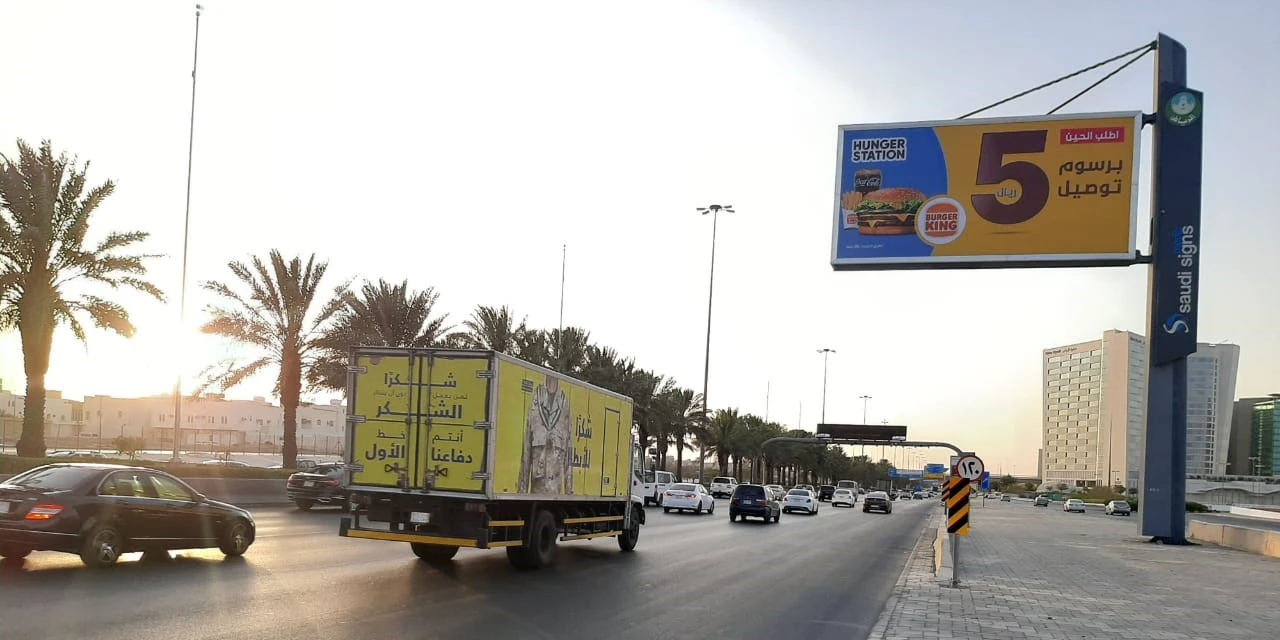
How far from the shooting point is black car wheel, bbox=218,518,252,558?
14391 mm

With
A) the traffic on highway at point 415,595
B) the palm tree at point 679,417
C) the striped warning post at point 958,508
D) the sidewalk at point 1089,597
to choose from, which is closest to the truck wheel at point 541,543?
the traffic on highway at point 415,595

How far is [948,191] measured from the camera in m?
25.7

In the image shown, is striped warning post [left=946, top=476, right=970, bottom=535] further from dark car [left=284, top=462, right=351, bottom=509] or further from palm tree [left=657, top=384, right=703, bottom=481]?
palm tree [left=657, top=384, right=703, bottom=481]

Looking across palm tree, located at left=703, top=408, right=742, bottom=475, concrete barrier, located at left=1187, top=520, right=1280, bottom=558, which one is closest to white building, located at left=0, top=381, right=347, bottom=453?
palm tree, located at left=703, top=408, right=742, bottom=475

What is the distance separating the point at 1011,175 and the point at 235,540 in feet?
66.0

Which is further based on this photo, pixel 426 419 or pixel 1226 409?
pixel 1226 409

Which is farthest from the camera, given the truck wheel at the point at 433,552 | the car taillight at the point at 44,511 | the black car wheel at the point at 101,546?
the truck wheel at the point at 433,552

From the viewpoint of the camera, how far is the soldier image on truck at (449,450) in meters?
13.6

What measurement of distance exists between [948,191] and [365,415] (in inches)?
680

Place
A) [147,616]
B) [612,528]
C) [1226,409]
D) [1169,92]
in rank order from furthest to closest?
[1226,409] < [1169,92] < [612,528] < [147,616]

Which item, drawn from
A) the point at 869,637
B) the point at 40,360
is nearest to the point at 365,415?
the point at 869,637

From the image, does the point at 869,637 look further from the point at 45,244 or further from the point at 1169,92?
the point at 45,244

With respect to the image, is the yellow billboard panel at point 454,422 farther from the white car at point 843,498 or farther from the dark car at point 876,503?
the white car at point 843,498

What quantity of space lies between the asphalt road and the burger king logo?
32.0 feet
